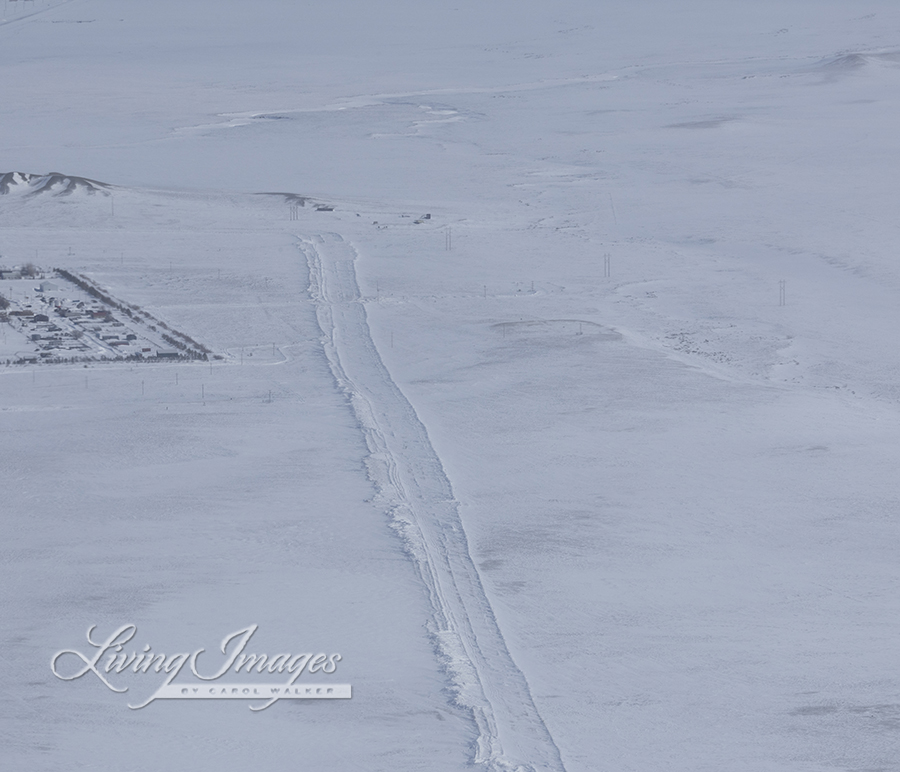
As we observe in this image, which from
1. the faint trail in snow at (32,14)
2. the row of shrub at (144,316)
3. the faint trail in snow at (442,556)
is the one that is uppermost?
the faint trail in snow at (32,14)

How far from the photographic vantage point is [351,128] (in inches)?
1521

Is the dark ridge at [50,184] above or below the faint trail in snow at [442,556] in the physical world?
above

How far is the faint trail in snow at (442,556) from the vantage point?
8141mm

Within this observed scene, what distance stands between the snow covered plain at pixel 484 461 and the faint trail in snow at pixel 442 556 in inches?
1.3

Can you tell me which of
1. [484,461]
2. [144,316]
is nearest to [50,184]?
[144,316]

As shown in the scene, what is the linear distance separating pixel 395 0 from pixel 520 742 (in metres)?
68.5

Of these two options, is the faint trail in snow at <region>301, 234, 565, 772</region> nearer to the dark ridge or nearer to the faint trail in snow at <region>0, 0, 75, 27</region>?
the dark ridge

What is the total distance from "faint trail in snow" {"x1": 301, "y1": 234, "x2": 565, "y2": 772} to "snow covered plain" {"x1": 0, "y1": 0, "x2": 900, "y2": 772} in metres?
0.03

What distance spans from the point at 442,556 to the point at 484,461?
246cm

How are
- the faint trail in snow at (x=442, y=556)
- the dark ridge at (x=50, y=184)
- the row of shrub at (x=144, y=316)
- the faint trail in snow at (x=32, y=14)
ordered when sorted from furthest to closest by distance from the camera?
the faint trail in snow at (x=32, y=14) < the dark ridge at (x=50, y=184) < the row of shrub at (x=144, y=316) < the faint trail in snow at (x=442, y=556)

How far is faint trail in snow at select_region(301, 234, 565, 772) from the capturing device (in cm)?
814

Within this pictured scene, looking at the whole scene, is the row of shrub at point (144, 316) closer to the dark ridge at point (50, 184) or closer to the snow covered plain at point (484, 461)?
the snow covered plain at point (484, 461)

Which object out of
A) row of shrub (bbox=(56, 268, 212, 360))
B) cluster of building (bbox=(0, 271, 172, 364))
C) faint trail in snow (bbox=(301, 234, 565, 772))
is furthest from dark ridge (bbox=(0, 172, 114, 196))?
faint trail in snow (bbox=(301, 234, 565, 772))

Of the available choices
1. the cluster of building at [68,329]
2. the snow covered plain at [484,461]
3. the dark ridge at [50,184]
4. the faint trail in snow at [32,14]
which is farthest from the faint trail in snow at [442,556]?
the faint trail in snow at [32,14]
